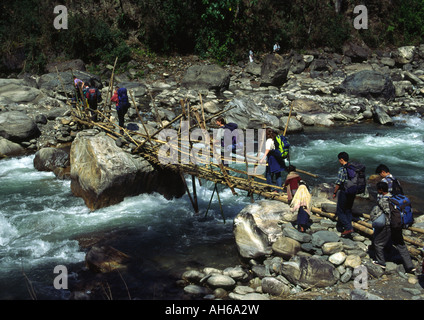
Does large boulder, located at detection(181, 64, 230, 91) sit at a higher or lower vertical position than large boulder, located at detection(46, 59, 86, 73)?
lower

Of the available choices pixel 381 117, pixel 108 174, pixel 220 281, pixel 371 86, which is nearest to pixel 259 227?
pixel 220 281

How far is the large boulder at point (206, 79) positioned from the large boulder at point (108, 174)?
33.9 ft

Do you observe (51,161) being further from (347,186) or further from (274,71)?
(274,71)

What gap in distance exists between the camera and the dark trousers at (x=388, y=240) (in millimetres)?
5230

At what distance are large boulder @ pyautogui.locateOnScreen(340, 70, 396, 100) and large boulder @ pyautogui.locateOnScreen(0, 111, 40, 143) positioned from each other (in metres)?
13.8

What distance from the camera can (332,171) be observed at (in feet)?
35.6

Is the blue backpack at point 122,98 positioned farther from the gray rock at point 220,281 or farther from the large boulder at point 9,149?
the gray rock at point 220,281

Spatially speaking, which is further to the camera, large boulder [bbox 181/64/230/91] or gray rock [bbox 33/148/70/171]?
large boulder [bbox 181/64/230/91]

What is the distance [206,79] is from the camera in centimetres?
1870


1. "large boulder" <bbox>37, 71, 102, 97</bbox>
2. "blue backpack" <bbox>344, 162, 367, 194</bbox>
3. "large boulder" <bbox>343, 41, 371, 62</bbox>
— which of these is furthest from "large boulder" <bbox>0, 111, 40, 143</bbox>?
"large boulder" <bbox>343, 41, 371, 62</bbox>

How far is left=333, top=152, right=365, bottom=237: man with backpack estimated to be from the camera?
19.0ft

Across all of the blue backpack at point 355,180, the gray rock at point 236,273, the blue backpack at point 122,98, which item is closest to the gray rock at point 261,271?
the gray rock at point 236,273

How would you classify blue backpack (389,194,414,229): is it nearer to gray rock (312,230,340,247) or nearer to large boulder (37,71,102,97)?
gray rock (312,230,340,247)
